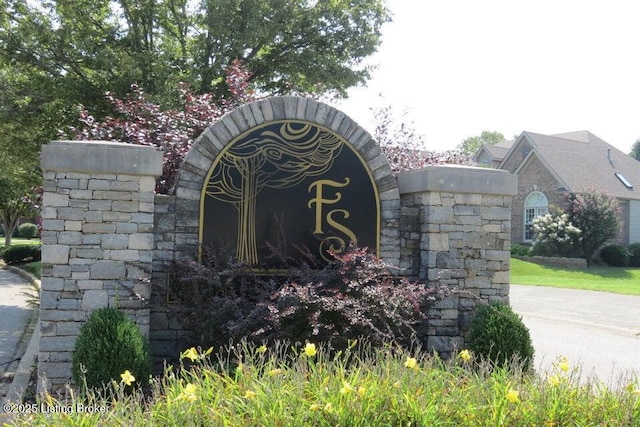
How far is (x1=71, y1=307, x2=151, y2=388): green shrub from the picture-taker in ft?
17.2

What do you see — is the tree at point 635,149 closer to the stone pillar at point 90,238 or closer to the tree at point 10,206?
the tree at point 10,206

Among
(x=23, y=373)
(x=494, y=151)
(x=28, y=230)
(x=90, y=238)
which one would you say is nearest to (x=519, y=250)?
(x=494, y=151)

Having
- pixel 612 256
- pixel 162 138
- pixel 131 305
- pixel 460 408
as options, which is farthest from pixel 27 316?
pixel 612 256

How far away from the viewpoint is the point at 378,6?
1533cm

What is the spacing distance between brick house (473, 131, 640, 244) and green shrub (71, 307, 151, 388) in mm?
24834

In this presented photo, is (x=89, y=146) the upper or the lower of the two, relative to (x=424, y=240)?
upper

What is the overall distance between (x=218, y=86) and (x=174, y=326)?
8875 millimetres

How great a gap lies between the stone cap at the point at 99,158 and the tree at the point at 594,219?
23031mm

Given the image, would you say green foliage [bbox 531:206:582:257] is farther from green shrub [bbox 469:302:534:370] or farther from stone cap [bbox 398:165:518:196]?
green shrub [bbox 469:302:534:370]

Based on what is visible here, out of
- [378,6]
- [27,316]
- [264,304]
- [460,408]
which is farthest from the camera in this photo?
[378,6]

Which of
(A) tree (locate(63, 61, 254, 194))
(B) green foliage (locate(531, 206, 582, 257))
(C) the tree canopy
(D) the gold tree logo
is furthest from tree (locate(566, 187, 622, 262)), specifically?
(D) the gold tree logo

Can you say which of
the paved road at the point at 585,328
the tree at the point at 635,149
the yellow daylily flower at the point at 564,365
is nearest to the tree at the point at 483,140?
the tree at the point at 635,149

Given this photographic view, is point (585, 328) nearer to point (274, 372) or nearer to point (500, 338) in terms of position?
point (500, 338)

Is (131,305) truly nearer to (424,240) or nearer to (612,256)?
(424,240)
